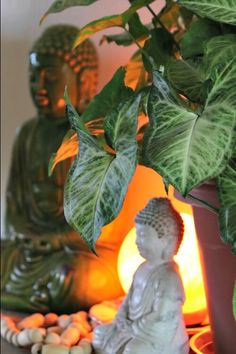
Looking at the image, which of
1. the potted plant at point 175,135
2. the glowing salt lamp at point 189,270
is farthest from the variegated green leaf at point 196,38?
the glowing salt lamp at point 189,270

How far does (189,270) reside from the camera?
1109 millimetres

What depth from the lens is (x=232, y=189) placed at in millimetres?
752

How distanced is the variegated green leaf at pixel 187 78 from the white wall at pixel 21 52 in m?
0.53

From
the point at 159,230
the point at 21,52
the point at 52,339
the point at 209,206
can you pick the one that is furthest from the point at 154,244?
the point at 21,52

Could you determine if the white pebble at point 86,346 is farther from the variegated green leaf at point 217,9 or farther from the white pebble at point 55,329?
the variegated green leaf at point 217,9

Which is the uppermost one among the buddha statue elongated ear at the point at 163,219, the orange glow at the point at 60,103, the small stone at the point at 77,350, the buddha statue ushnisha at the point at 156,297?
the orange glow at the point at 60,103

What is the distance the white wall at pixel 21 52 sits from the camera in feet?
4.66

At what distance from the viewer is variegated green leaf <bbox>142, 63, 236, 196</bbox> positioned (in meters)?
0.67

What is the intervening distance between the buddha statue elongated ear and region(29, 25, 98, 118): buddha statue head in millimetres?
456

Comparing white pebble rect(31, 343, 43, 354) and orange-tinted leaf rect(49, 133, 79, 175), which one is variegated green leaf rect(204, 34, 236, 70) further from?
white pebble rect(31, 343, 43, 354)

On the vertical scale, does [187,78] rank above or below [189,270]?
above

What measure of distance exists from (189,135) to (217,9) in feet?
0.56

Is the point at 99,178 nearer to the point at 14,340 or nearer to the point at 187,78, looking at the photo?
the point at 187,78

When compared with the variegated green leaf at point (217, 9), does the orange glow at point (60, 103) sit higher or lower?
lower
